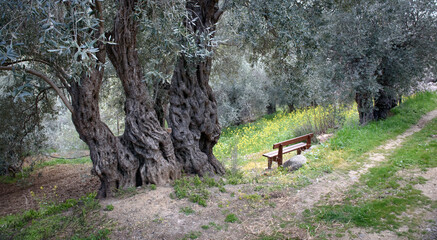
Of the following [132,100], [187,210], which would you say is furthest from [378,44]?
[187,210]

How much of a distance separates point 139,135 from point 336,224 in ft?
12.8

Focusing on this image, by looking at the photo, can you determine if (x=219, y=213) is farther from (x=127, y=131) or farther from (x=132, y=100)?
(x=132, y=100)

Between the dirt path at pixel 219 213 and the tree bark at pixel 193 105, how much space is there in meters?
0.97

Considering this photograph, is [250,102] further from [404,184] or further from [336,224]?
[336,224]

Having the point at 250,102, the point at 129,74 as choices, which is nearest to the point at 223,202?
the point at 129,74

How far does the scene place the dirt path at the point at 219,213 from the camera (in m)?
4.07

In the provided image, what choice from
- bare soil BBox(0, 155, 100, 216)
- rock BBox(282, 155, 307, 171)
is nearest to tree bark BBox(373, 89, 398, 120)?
rock BBox(282, 155, 307, 171)

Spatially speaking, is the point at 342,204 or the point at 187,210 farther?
the point at 342,204

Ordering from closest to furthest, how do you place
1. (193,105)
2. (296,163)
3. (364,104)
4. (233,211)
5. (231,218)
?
(231,218) < (233,211) < (193,105) < (296,163) < (364,104)

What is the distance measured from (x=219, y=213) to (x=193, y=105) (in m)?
2.61

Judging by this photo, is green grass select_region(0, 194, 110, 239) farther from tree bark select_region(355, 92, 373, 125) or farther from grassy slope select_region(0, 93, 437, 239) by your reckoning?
tree bark select_region(355, 92, 373, 125)

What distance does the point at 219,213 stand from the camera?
4.72 metres

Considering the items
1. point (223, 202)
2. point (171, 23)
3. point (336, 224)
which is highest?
point (171, 23)

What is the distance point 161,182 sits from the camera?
559 cm
